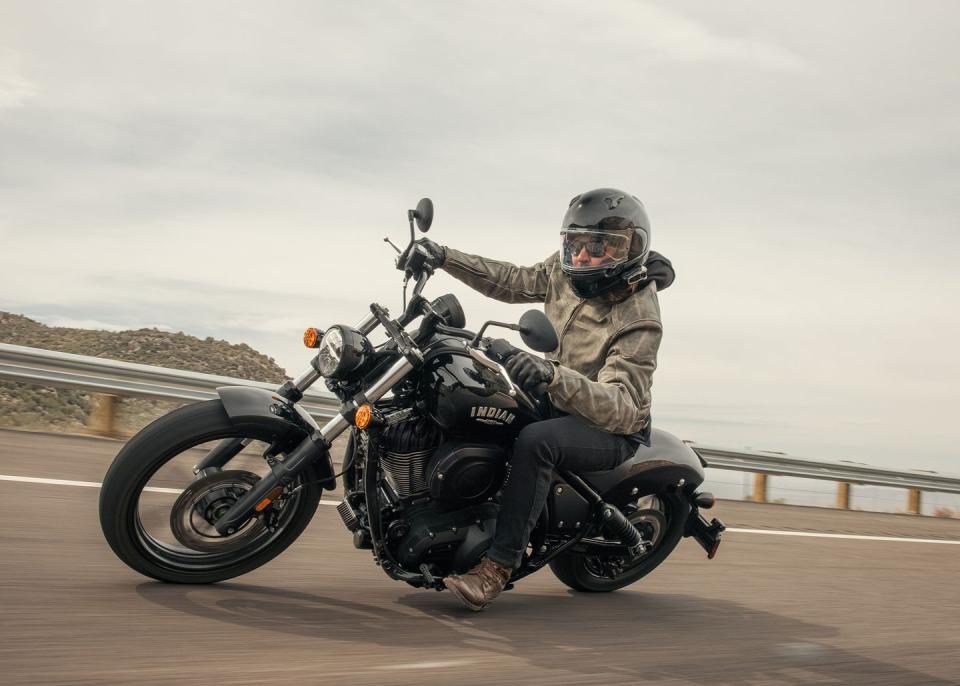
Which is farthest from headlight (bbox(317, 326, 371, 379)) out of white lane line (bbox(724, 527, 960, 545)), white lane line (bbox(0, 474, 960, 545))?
white lane line (bbox(724, 527, 960, 545))

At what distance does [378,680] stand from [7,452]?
4.92 metres

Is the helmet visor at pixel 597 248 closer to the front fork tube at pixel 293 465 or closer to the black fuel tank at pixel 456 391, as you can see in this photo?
the black fuel tank at pixel 456 391

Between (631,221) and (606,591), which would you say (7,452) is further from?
(631,221)

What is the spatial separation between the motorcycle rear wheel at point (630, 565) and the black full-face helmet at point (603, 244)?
4.15 feet

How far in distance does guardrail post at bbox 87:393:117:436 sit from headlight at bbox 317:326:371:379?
5604 mm

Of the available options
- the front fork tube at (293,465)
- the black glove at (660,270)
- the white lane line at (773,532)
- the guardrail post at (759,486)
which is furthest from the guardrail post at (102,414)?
the guardrail post at (759,486)

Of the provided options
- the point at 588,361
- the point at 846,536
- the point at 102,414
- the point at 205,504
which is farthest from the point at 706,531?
the point at 102,414

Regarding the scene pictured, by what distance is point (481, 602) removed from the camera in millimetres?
4453

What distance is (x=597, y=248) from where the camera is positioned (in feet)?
15.3

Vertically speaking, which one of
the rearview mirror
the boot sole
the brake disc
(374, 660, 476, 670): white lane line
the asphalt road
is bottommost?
(374, 660, 476, 670): white lane line

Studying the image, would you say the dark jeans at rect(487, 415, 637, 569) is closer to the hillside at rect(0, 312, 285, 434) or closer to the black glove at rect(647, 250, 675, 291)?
the black glove at rect(647, 250, 675, 291)

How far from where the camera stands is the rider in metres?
4.39

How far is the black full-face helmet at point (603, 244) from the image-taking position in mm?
4668

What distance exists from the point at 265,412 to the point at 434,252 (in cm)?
124
